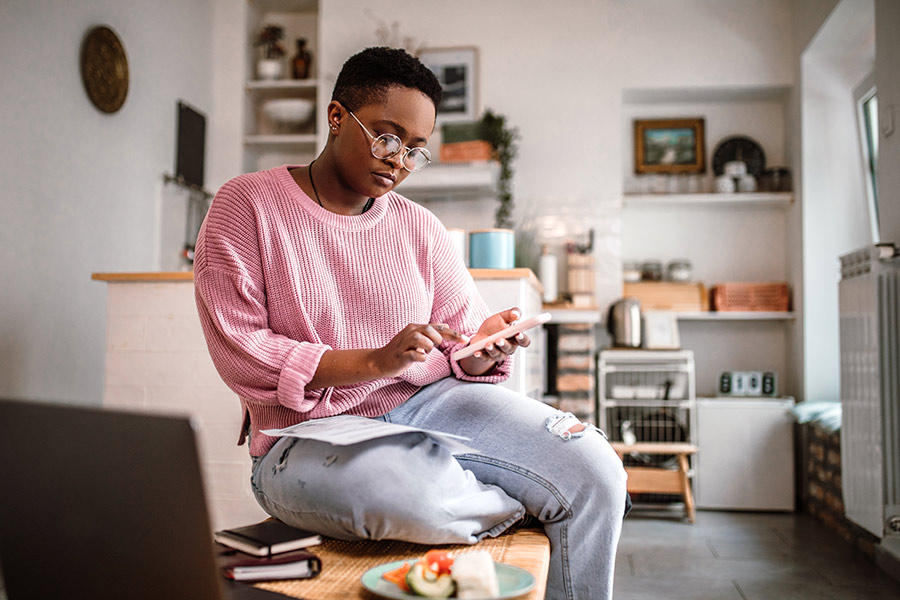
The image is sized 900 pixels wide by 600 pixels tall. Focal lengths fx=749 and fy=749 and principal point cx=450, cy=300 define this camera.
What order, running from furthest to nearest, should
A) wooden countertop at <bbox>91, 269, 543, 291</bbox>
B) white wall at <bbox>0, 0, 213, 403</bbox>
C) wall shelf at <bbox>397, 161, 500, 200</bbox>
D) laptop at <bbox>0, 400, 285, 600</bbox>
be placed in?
wall shelf at <bbox>397, 161, 500, 200</bbox> → white wall at <bbox>0, 0, 213, 403</bbox> → wooden countertop at <bbox>91, 269, 543, 291</bbox> → laptop at <bbox>0, 400, 285, 600</bbox>

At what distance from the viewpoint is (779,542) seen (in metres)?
3.11

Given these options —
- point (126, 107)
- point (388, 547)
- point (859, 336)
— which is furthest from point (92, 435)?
point (126, 107)

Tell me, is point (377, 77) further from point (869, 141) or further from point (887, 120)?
point (869, 141)

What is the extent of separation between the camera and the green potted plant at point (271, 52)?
4.53 m

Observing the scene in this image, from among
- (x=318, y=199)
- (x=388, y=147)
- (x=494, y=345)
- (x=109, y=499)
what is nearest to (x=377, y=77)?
(x=388, y=147)

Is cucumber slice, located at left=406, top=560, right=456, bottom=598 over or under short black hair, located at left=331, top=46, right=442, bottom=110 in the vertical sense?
under

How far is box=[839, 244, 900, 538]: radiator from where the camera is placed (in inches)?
95.5

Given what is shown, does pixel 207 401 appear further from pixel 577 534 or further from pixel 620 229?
pixel 620 229

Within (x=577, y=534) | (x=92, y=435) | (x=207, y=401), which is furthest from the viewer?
(x=207, y=401)

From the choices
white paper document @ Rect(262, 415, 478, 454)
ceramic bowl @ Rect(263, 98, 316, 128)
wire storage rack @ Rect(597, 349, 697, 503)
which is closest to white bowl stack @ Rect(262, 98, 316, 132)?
ceramic bowl @ Rect(263, 98, 316, 128)

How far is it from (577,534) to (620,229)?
328cm

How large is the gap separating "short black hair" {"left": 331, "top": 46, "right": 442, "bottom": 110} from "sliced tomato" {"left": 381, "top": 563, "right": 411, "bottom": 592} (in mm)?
823

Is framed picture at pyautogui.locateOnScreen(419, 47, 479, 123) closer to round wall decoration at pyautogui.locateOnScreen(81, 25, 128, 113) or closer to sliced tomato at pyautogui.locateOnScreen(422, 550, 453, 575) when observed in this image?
round wall decoration at pyautogui.locateOnScreen(81, 25, 128, 113)

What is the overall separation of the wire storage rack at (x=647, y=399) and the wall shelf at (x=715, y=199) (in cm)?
100
